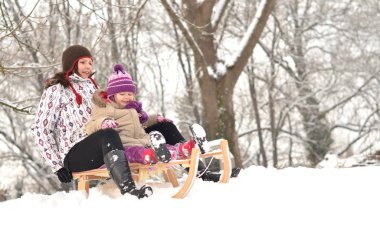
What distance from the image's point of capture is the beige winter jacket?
11.1 feet

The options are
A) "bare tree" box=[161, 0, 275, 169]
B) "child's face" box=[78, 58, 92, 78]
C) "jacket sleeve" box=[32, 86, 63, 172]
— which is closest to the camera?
"jacket sleeve" box=[32, 86, 63, 172]

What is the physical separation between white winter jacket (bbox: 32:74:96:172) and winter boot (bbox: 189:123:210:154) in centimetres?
88

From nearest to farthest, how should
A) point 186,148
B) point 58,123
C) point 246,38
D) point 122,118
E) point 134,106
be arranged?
point 186,148, point 122,118, point 134,106, point 58,123, point 246,38

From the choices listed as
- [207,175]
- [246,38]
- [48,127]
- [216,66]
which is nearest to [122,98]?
[48,127]

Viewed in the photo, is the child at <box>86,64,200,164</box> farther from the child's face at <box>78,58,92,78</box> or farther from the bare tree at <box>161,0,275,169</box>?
the bare tree at <box>161,0,275,169</box>

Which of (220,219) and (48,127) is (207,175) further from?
(220,219)

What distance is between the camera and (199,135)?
3262 millimetres

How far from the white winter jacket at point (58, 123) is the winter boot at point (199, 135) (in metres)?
0.88

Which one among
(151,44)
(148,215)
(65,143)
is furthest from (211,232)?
(151,44)

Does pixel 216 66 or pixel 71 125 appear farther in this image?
pixel 216 66

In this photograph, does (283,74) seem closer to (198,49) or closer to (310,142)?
(310,142)

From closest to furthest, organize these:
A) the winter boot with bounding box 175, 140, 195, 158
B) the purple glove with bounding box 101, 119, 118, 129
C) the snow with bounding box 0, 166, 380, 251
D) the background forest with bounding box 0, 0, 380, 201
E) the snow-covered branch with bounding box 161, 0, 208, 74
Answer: the snow with bounding box 0, 166, 380, 251 < the purple glove with bounding box 101, 119, 118, 129 < the winter boot with bounding box 175, 140, 195, 158 < the snow-covered branch with bounding box 161, 0, 208, 74 < the background forest with bounding box 0, 0, 380, 201

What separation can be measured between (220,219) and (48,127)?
6.01 feet

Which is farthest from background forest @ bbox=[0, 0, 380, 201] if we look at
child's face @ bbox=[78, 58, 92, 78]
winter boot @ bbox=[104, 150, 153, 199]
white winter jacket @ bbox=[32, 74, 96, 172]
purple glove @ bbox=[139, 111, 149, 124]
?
winter boot @ bbox=[104, 150, 153, 199]
